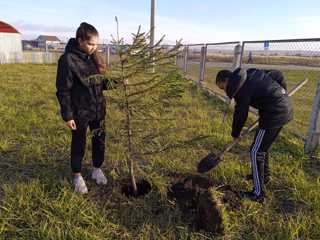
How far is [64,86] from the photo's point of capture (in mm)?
2711

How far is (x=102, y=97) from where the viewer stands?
310 centimetres

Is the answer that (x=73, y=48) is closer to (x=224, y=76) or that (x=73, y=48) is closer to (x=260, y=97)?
(x=224, y=76)

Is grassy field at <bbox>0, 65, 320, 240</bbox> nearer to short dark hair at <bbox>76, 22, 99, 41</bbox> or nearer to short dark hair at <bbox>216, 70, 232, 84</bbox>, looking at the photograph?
short dark hair at <bbox>216, 70, 232, 84</bbox>

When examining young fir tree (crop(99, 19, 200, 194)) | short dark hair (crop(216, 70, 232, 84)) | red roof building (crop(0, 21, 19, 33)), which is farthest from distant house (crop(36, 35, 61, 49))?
short dark hair (crop(216, 70, 232, 84))

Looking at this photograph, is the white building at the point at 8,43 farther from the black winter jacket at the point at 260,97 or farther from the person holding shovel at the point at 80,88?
the black winter jacket at the point at 260,97

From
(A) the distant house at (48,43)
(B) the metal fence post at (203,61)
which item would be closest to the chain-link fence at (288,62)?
(B) the metal fence post at (203,61)

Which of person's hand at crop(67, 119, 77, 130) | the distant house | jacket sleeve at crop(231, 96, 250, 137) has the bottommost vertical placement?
person's hand at crop(67, 119, 77, 130)

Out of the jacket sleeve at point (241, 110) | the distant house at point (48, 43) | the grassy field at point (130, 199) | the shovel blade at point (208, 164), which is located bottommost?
the grassy field at point (130, 199)

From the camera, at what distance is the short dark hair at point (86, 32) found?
8.70 ft

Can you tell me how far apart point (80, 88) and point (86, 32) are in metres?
0.56

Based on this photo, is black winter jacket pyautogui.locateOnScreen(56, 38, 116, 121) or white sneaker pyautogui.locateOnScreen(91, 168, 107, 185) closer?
black winter jacket pyautogui.locateOnScreen(56, 38, 116, 121)

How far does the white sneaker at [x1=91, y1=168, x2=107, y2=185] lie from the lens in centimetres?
341

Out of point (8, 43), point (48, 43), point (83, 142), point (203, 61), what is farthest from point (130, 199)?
point (48, 43)

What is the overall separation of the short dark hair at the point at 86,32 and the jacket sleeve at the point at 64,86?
0.91ft
